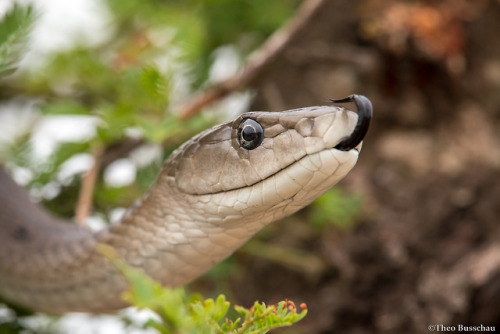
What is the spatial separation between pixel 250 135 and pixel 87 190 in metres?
0.74

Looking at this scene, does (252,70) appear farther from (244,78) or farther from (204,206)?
(204,206)

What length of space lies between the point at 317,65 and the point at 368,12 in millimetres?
328

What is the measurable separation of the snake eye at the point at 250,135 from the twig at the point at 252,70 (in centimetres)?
69

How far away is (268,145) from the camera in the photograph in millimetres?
1406

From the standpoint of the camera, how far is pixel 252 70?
2.19 meters

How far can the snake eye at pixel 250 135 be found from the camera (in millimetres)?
1434

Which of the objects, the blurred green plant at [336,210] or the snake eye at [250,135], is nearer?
the snake eye at [250,135]

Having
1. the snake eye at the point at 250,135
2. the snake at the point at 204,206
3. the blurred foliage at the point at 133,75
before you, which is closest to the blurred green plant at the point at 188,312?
the snake at the point at 204,206

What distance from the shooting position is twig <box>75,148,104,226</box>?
1856mm

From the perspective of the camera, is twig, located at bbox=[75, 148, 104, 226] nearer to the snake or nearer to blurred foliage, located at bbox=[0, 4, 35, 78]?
the snake

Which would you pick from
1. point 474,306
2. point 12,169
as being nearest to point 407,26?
point 474,306

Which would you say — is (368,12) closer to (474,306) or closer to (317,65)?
(317,65)

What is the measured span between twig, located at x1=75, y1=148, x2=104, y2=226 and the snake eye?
0.68 meters

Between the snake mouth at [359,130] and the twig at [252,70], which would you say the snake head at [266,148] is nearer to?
the snake mouth at [359,130]
